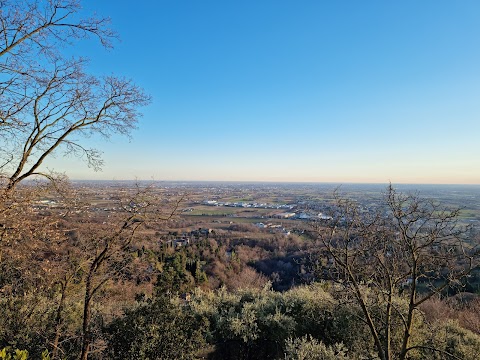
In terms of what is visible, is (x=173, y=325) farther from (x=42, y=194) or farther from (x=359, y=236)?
(x=359, y=236)

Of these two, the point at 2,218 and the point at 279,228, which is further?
the point at 279,228

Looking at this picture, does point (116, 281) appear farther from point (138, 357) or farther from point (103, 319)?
point (138, 357)

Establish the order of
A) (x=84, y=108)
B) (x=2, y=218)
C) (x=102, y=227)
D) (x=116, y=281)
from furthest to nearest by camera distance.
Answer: (x=116, y=281) → (x=102, y=227) → (x=84, y=108) → (x=2, y=218)

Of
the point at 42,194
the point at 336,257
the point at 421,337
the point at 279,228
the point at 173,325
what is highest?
the point at 42,194

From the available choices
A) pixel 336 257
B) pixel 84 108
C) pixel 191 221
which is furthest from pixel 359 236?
pixel 191 221

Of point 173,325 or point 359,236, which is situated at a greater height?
point 359,236

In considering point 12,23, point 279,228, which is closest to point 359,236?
point 12,23

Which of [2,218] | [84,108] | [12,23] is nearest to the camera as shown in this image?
[12,23]
